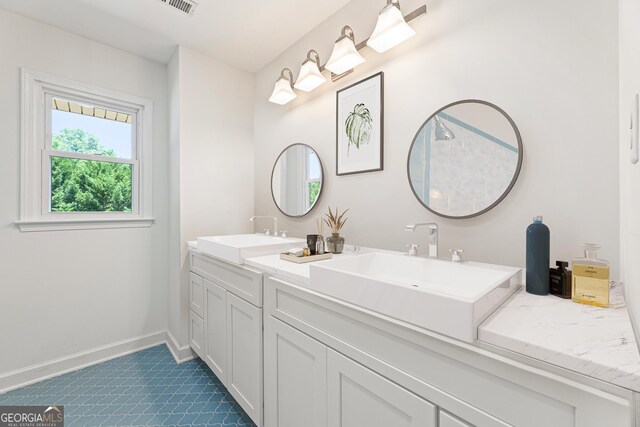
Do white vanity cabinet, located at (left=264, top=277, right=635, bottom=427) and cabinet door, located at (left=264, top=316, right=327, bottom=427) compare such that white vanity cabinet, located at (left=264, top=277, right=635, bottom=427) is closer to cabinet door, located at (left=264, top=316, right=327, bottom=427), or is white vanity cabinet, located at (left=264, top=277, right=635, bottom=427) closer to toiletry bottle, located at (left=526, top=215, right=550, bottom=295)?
cabinet door, located at (left=264, top=316, right=327, bottom=427)

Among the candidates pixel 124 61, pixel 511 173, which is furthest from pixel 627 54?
pixel 124 61

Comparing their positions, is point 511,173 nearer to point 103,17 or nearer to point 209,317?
point 209,317

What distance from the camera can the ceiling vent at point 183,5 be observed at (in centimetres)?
181

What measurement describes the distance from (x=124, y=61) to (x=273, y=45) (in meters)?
1.30

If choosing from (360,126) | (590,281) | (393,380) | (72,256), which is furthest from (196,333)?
(590,281)

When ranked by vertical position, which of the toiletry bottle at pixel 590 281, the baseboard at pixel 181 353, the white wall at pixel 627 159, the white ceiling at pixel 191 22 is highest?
the white ceiling at pixel 191 22

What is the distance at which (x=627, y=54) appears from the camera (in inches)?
30.6

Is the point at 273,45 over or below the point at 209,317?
over

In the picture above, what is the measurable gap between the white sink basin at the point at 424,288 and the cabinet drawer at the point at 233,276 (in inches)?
17.6

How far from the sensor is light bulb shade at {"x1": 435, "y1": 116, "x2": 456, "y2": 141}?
1306mm

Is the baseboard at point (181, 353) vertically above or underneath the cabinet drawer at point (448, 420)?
underneath

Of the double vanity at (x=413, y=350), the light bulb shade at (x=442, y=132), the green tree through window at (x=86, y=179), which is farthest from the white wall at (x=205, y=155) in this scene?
the light bulb shade at (x=442, y=132)

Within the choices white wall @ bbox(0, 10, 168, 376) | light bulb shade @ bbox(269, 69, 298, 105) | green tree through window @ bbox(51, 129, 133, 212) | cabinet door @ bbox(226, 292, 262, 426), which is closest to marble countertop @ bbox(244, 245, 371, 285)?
cabinet door @ bbox(226, 292, 262, 426)

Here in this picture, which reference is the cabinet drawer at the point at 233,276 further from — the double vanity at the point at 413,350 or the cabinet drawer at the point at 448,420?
the cabinet drawer at the point at 448,420
